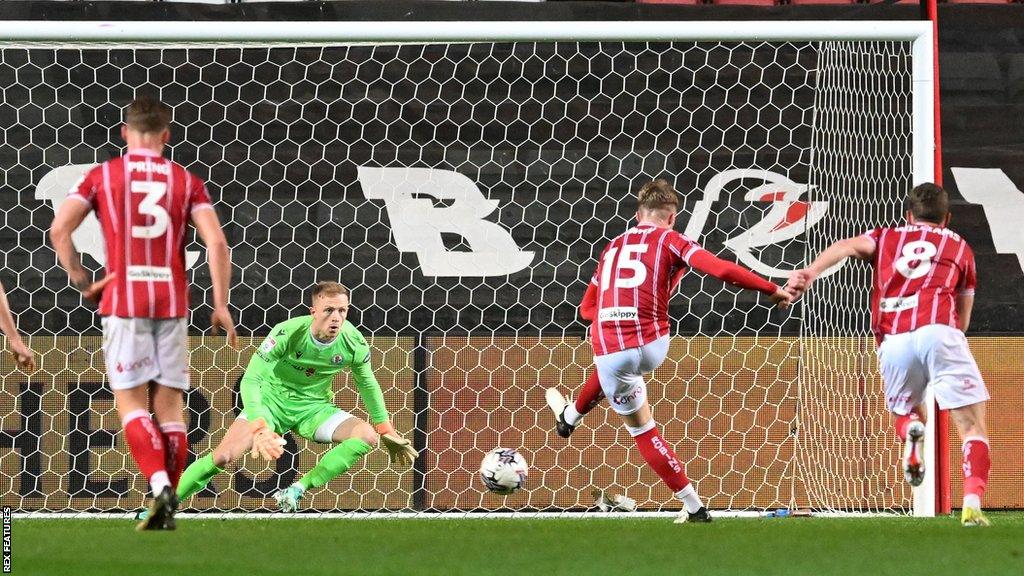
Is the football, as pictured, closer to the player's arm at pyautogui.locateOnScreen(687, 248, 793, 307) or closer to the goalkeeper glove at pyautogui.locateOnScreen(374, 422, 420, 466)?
the goalkeeper glove at pyautogui.locateOnScreen(374, 422, 420, 466)

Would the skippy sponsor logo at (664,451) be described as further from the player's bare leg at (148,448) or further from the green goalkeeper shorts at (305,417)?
the player's bare leg at (148,448)

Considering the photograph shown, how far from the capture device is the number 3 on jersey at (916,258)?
5480 mm

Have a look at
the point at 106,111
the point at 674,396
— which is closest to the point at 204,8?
the point at 106,111

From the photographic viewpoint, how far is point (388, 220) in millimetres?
7703

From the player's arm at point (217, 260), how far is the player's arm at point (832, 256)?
2193 millimetres

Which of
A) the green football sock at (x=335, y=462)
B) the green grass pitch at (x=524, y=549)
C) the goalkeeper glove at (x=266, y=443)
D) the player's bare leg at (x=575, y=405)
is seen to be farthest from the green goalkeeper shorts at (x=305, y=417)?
the green grass pitch at (x=524, y=549)

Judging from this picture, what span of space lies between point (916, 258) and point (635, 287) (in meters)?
1.15

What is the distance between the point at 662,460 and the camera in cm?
595

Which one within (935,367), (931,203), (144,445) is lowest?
(144,445)

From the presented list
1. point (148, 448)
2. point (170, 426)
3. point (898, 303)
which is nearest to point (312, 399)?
point (170, 426)

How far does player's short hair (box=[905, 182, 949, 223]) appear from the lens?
18.2 feet

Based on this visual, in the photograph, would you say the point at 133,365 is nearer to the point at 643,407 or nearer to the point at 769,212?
the point at 643,407

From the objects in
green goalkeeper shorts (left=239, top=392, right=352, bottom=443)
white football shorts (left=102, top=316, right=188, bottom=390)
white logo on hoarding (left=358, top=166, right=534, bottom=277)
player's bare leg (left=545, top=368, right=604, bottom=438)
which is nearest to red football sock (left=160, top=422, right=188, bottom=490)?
white football shorts (left=102, top=316, right=188, bottom=390)

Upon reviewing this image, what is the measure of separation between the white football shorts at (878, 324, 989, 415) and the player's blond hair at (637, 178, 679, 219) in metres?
1.05
